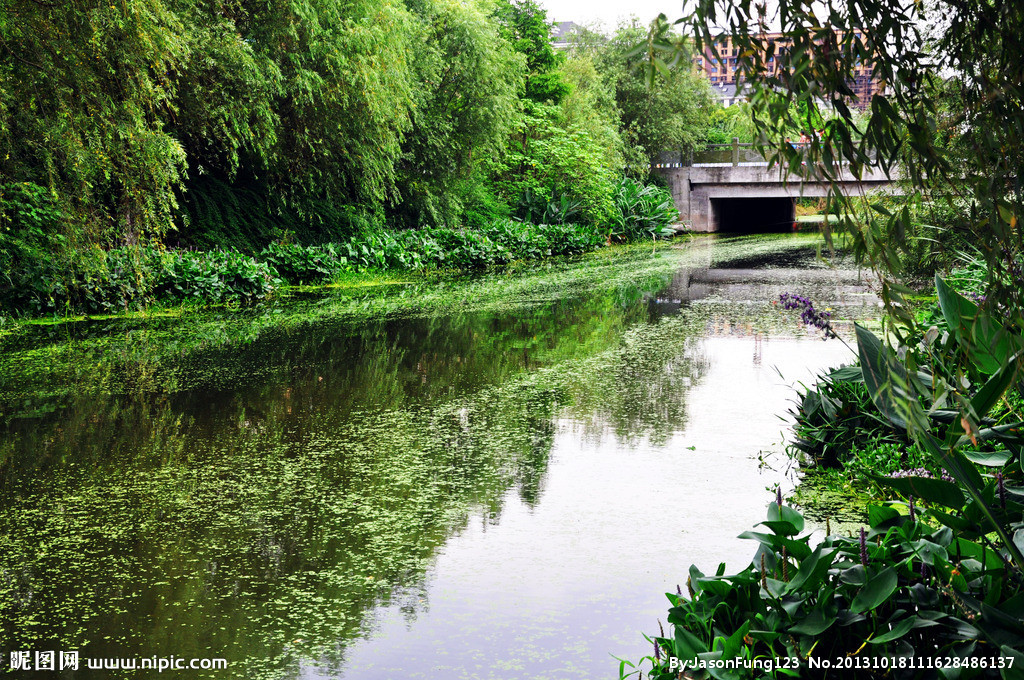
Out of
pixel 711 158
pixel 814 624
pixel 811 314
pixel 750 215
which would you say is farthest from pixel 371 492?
pixel 750 215

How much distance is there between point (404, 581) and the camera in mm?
3494

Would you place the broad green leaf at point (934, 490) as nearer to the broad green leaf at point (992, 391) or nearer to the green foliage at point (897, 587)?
the green foliage at point (897, 587)

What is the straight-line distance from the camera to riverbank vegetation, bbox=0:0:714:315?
913 centimetres

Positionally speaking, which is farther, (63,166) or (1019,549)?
(63,166)

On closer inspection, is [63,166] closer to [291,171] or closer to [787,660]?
[291,171]

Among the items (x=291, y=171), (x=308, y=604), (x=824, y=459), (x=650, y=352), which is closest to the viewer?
(x=308, y=604)

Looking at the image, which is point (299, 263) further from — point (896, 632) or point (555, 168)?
point (896, 632)

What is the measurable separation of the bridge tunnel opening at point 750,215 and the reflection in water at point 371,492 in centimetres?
2682

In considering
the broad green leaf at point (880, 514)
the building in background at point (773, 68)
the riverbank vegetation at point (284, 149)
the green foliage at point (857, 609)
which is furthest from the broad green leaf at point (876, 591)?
the riverbank vegetation at point (284, 149)

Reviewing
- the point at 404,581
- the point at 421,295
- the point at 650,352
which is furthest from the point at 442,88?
the point at 404,581

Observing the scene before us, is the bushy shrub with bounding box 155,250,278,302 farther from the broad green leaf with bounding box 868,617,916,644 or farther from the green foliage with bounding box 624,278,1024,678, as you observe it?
the broad green leaf with bounding box 868,617,916,644

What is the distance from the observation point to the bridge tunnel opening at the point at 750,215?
3522 centimetres

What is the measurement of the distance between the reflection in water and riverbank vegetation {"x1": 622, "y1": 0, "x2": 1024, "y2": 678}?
0.70 m

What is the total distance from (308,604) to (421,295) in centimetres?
1048
